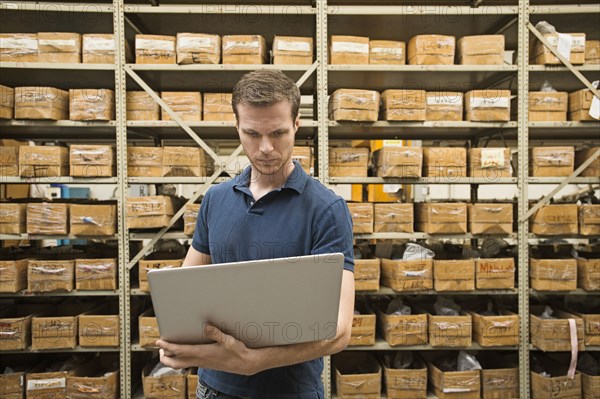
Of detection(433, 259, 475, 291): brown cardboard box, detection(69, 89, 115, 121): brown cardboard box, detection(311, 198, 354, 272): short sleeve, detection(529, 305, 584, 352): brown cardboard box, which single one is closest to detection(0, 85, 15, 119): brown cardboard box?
detection(69, 89, 115, 121): brown cardboard box

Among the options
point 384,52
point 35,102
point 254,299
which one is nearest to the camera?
point 254,299

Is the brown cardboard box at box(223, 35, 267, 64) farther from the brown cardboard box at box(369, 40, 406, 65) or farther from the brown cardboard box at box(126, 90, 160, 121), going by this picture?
the brown cardboard box at box(369, 40, 406, 65)

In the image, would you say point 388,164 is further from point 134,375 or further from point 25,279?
point 25,279

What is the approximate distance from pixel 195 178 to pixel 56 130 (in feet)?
4.56

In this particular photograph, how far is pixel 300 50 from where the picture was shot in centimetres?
274

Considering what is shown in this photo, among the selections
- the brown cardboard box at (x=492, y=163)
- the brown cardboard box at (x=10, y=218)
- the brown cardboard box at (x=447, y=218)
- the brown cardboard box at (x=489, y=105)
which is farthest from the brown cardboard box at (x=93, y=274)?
the brown cardboard box at (x=489, y=105)

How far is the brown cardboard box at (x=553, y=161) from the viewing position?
2781 millimetres

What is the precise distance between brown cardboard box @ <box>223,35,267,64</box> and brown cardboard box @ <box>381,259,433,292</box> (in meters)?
1.68

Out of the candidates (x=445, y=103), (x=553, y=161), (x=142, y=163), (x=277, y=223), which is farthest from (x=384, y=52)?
(x=277, y=223)

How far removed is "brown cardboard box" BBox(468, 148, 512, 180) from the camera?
276cm

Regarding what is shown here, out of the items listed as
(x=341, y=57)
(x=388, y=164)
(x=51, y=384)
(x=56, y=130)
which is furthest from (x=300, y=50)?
(x=51, y=384)

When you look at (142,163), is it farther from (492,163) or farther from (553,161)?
(553,161)

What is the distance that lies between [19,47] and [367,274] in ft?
9.11

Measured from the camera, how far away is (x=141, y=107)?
9.04 ft
